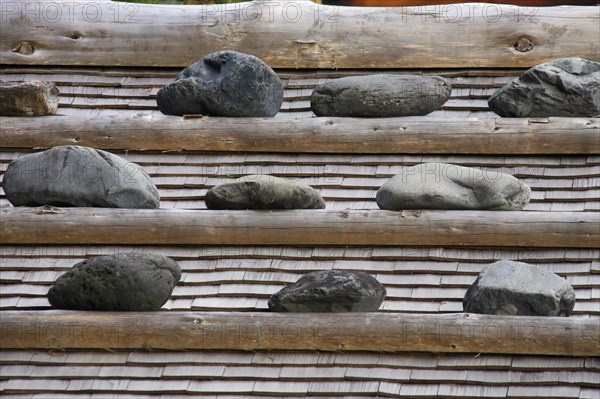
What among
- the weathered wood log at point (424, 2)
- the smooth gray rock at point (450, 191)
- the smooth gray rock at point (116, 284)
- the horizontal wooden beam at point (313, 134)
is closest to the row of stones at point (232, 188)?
the smooth gray rock at point (450, 191)

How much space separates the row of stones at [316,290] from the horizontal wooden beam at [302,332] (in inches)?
2.1

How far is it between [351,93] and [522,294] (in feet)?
5.33

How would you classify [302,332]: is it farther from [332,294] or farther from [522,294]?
[522,294]

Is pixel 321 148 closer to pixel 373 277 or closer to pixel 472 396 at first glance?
pixel 373 277

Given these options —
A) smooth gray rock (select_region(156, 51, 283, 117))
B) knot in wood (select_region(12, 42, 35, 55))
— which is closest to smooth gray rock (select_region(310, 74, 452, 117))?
smooth gray rock (select_region(156, 51, 283, 117))

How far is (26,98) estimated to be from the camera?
19.4 feet

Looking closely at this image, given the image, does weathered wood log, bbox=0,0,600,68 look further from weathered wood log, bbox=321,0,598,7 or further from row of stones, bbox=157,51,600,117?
weathered wood log, bbox=321,0,598,7

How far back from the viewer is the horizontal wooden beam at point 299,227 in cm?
507

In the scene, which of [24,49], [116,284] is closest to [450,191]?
[116,284]

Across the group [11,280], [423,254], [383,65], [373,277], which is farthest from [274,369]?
[383,65]

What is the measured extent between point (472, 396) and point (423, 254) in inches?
34.3

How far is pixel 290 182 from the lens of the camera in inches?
206

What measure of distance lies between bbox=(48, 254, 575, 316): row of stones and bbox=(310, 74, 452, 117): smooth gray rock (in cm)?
127

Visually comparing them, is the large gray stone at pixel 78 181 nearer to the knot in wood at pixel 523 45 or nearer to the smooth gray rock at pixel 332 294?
the smooth gray rock at pixel 332 294
